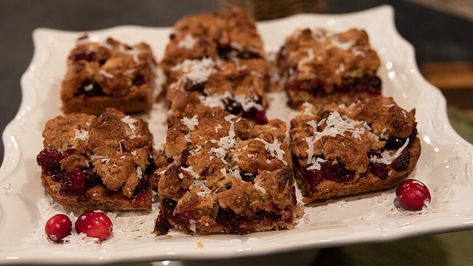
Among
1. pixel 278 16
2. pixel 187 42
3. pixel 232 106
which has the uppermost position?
pixel 187 42

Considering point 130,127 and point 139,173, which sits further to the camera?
point 130,127

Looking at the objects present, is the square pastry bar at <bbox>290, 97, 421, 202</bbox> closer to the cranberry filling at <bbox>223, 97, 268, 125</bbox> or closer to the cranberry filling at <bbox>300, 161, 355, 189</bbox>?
the cranberry filling at <bbox>300, 161, 355, 189</bbox>

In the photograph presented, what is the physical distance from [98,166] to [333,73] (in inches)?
45.4

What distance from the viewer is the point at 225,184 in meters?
1.94

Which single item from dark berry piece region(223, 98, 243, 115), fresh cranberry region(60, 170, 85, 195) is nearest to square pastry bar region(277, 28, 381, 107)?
dark berry piece region(223, 98, 243, 115)

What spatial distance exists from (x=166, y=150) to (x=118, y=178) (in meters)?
0.21

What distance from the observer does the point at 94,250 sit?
1.78m

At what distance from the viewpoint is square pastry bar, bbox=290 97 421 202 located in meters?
2.08

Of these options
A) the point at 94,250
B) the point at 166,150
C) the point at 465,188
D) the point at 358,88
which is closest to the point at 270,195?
the point at 166,150

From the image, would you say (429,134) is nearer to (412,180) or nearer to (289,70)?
(412,180)

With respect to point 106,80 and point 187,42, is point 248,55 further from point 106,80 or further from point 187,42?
point 106,80

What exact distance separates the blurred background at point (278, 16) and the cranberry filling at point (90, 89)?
95 centimetres

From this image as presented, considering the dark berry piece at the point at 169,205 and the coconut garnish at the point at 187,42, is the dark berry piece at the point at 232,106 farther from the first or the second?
the dark berry piece at the point at 169,205

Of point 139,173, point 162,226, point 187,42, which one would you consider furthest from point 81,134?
point 187,42
